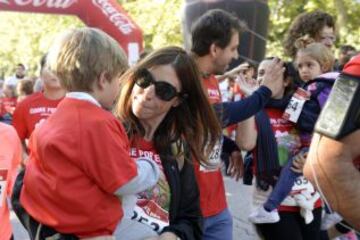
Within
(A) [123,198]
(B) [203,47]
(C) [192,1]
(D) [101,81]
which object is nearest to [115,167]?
(A) [123,198]

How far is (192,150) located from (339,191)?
1063 millimetres

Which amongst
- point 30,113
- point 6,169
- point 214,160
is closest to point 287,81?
point 214,160

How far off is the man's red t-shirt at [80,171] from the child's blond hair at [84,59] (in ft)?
0.37

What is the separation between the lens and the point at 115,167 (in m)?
2.08

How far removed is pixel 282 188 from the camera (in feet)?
11.8

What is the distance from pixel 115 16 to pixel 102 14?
0.88 feet

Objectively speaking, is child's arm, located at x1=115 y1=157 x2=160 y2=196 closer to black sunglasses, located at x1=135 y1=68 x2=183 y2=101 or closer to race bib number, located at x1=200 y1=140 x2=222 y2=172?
black sunglasses, located at x1=135 y1=68 x2=183 y2=101

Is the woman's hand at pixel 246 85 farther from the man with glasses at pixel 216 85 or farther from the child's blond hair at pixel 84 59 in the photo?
the child's blond hair at pixel 84 59

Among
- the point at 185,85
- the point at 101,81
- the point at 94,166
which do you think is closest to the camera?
the point at 94,166

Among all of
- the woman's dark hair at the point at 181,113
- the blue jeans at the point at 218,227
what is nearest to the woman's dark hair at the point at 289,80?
the blue jeans at the point at 218,227

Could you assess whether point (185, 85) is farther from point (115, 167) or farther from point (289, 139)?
point (289, 139)

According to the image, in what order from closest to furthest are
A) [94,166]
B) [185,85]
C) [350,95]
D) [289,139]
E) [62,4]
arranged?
1. [350,95]
2. [94,166]
3. [185,85]
4. [289,139]
5. [62,4]

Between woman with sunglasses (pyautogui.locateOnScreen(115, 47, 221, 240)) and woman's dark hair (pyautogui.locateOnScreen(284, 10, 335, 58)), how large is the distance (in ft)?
5.02

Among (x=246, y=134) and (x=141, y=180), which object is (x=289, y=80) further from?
(x=141, y=180)
